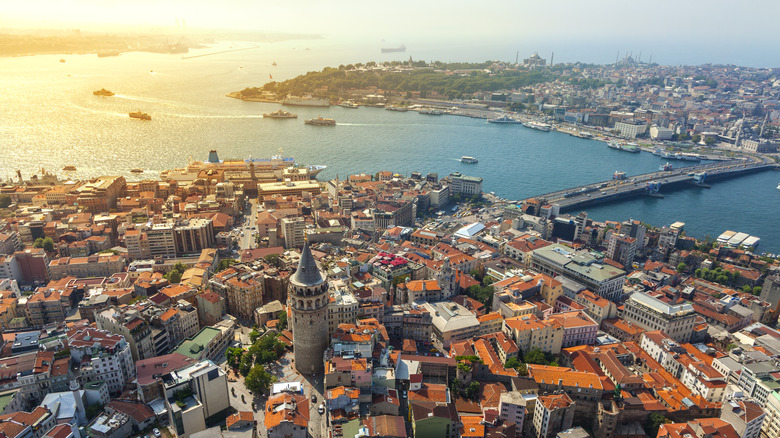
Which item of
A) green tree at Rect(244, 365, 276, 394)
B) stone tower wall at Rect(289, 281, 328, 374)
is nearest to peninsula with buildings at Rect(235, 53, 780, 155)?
stone tower wall at Rect(289, 281, 328, 374)

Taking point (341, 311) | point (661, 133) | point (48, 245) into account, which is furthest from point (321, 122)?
point (341, 311)

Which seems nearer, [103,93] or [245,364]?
[245,364]

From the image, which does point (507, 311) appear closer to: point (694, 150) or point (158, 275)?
point (158, 275)

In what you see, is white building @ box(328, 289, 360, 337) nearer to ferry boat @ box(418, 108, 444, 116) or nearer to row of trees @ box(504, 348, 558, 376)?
row of trees @ box(504, 348, 558, 376)

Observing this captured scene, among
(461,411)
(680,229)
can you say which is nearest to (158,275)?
(461,411)

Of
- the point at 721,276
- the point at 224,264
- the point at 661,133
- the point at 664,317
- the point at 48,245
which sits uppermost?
the point at 661,133

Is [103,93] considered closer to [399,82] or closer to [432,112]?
[432,112]
